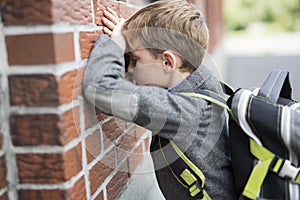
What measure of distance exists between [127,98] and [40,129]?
27cm

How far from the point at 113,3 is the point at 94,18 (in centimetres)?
25

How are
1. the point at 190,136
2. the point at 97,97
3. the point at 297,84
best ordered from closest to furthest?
the point at 97,97
the point at 190,136
the point at 297,84

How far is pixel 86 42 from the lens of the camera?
1167 mm

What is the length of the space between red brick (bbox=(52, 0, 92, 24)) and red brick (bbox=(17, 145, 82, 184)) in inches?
13.7

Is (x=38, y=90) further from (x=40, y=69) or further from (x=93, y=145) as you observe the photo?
(x=93, y=145)

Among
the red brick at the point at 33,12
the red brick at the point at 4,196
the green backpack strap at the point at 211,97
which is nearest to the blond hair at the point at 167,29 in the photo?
the green backpack strap at the point at 211,97

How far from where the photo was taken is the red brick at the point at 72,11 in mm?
970

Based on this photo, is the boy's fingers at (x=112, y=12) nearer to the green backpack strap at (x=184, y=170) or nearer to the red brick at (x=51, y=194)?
the green backpack strap at (x=184, y=170)

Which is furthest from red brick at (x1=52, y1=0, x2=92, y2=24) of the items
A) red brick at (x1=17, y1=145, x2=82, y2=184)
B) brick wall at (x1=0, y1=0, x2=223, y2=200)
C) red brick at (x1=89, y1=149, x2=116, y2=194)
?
red brick at (x1=89, y1=149, x2=116, y2=194)

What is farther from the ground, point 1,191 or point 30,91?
point 30,91

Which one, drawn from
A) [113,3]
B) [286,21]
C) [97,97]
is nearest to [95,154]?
[97,97]

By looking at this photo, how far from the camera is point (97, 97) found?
1.15 metres

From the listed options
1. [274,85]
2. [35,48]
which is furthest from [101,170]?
[274,85]

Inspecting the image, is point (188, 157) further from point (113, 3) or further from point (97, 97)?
point (113, 3)
